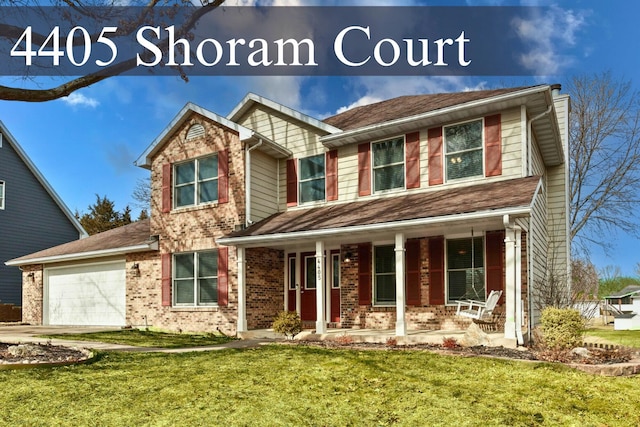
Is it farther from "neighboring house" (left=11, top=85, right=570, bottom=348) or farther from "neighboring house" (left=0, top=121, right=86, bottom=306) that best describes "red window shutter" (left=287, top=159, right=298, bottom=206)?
"neighboring house" (left=0, top=121, right=86, bottom=306)

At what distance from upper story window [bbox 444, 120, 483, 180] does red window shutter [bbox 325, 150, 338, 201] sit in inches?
123

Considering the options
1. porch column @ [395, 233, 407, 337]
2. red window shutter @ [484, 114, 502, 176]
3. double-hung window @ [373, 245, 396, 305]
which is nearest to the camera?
porch column @ [395, 233, 407, 337]

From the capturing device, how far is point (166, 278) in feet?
51.1

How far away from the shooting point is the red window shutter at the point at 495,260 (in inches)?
459

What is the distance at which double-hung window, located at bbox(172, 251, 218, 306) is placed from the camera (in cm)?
1471

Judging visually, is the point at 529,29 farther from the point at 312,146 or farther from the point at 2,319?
the point at 2,319

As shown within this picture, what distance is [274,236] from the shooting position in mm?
12508

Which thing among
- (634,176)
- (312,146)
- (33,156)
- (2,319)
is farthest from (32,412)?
(634,176)

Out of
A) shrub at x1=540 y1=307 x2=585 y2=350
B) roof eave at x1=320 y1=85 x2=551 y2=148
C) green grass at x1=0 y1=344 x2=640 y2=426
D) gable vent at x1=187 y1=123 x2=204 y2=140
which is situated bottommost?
green grass at x1=0 y1=344 x2=640 y2=426

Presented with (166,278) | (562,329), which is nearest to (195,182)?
(166,278)

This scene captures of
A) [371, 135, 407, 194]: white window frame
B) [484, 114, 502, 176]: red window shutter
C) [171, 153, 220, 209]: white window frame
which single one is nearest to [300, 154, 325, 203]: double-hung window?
[371, 135, 407, 194]: white window frame

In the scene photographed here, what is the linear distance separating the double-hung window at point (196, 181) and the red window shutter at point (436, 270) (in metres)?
6.25

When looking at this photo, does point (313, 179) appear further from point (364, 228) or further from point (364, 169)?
point (364, 228)

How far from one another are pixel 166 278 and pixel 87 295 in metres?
4.97
